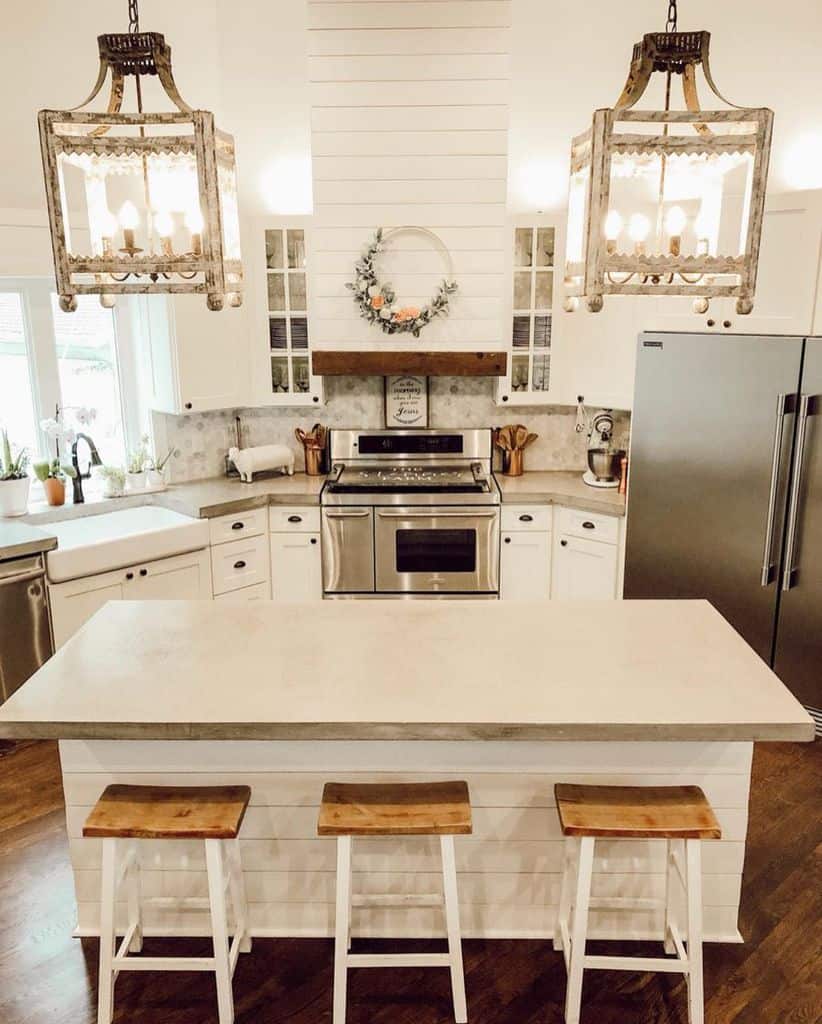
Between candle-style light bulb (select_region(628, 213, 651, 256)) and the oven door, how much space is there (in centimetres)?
270

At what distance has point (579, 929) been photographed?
219cm

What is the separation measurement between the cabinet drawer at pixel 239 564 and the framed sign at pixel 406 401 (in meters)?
1.09

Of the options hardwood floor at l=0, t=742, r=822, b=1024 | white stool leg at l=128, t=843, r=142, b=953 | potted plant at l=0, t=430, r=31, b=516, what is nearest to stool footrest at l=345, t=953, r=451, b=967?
hardwood floor at l=0, t=742, r=822, b=1024

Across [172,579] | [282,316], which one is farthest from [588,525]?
[172,579]

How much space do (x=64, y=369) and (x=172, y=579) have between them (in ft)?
4.23

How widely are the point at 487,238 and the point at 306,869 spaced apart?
324cm

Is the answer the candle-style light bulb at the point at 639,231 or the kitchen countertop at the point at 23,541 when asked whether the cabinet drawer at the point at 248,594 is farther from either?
the candle-style light bulb at the point at 639,231

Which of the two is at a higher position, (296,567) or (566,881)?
(296,567)

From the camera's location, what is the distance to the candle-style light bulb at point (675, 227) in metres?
1.95

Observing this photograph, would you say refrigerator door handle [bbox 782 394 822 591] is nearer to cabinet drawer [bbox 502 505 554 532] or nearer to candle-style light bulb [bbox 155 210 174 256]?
cabinet drawer [bbox 502 505 554 532]

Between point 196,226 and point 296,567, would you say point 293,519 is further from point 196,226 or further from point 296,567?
point 196,226

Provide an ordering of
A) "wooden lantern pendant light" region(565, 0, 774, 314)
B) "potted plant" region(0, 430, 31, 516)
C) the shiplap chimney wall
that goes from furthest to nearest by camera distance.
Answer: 1. the shiplap chimney wall
2. "potted plant" region(0, 430, 31, 516)
3. "wooden lantern pendant light" region(565, 0, 774, 314)

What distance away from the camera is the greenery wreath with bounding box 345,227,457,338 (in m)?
4.45

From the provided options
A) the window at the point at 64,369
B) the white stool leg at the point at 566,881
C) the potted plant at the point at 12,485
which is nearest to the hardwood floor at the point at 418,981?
the white stool leg at the point at 566,881
